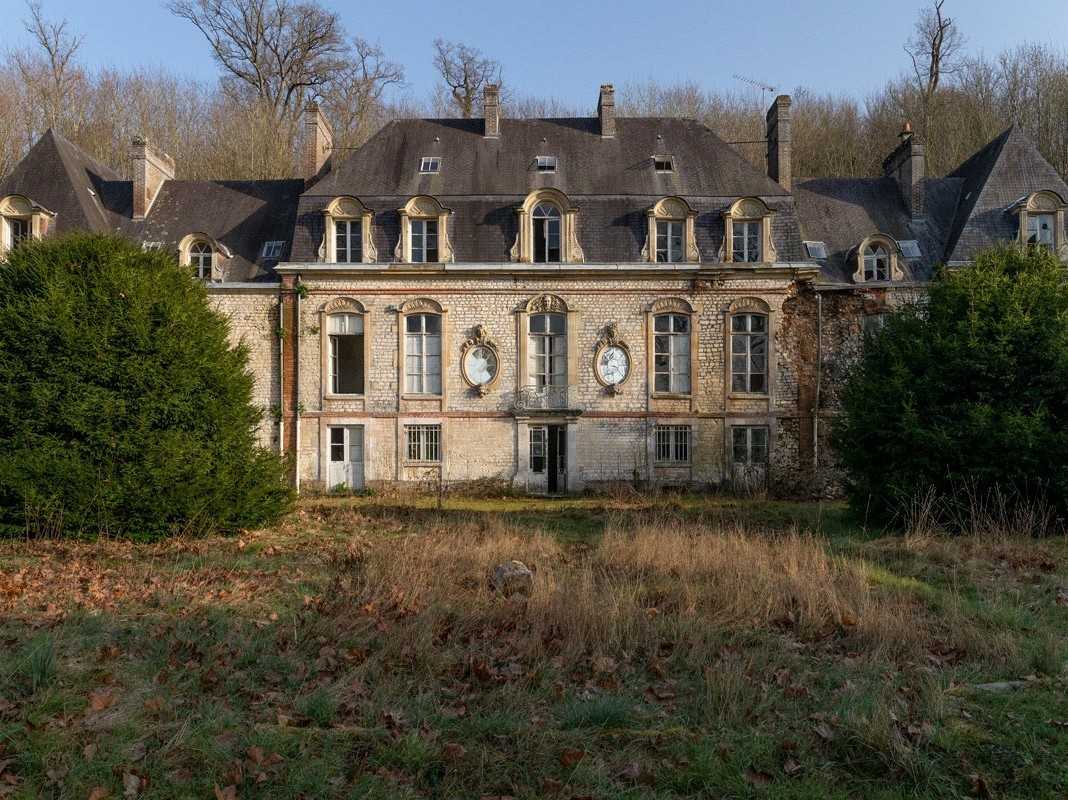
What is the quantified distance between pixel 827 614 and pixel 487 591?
3.31 meters

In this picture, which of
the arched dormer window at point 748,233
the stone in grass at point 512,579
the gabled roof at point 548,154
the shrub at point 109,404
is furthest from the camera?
the gabled roof at point 548,154

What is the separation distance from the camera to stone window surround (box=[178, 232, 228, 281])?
21062mm

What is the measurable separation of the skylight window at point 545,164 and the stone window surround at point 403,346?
513cm

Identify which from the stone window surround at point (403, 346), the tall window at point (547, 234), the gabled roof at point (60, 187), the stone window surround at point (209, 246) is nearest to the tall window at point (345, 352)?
the stone window surround at point (403, 346)

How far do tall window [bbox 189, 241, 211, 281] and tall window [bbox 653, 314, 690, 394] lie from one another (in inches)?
498

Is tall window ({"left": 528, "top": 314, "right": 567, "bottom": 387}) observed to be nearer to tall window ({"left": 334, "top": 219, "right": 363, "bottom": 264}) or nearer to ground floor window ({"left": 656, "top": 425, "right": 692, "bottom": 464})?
ground floor window ({"left": 656, "top": 425, "right": 692, "bottom": 464})

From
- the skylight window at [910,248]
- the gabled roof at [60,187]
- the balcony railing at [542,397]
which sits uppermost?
the gabled roof at [60,187]

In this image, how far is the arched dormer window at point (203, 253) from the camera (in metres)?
21.1

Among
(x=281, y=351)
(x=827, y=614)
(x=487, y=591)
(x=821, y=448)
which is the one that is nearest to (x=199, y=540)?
(x=487, y=591)

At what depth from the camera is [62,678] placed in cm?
538

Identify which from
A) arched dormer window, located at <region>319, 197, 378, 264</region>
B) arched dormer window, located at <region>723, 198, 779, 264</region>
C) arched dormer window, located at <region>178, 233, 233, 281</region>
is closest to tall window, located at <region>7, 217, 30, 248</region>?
arched dormer window, located at <region>178, 233, 233, 281</region>

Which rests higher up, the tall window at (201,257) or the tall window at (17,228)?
the tall window at (17,228)

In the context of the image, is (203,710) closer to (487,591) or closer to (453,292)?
(487,591)

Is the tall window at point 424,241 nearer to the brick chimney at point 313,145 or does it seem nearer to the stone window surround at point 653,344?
the brick chimney at point 313,145
